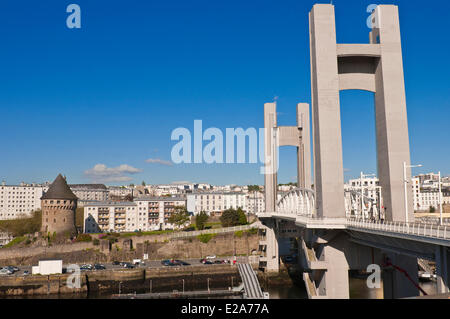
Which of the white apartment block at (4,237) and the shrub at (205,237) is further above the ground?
the shrub at (205,237)

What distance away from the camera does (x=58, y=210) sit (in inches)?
2126

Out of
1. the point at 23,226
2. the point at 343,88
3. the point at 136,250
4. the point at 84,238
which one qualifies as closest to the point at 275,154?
the point at 343,88

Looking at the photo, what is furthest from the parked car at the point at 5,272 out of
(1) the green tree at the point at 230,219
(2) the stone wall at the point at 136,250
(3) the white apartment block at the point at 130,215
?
(1) the green tree at the point at 230,219

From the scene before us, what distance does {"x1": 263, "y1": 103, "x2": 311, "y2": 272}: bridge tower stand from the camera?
136 ft

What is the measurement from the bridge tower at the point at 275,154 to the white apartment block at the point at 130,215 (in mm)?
30918

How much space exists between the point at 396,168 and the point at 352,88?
18.5 ft

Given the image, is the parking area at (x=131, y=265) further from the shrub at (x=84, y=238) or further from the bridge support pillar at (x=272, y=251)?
the shrub at (x=84, y=238)

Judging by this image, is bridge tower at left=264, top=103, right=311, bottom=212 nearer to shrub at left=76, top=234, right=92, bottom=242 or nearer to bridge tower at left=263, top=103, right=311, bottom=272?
bridge tower at left=263, top=103, right=311, bottom=272

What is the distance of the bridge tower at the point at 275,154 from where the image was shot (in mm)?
41312

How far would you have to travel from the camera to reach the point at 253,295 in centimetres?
3359

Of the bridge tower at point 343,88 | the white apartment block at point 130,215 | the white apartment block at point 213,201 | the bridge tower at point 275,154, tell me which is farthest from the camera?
the white apartment block at point 213,201

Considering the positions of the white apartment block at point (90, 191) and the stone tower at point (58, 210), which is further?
the white apartment block at point (90, 191)
